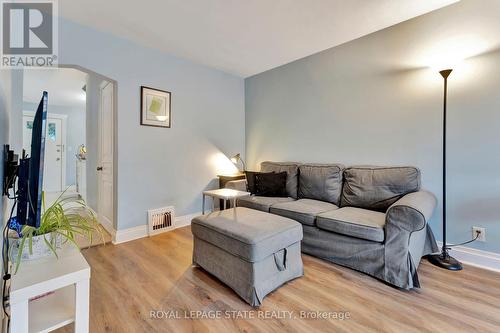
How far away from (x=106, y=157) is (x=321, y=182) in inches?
112

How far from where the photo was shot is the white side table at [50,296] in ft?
2.71

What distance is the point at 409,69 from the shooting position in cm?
242

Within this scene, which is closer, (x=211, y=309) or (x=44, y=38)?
(x=211, y=309)

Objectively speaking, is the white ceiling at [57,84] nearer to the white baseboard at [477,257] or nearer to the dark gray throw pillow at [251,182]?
the dark gray throw pillow at [251,182]

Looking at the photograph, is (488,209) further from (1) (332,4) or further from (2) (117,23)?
(2) (117,23)

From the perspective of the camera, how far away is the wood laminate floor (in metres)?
1.41

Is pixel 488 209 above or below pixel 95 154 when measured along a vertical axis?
below

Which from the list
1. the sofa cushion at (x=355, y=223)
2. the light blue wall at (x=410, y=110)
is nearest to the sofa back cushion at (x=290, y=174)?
the light blue wall at (x=410, y=110)

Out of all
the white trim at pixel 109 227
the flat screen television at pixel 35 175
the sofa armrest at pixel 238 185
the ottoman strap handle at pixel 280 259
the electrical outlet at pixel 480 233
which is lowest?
the white trim at pixel 109 227

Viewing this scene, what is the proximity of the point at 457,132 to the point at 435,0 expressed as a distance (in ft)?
3.93

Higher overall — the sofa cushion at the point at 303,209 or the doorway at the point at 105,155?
the doorway at the point at 105,155

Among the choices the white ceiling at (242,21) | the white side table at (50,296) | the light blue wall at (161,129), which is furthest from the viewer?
the light blue wall at (161,129)

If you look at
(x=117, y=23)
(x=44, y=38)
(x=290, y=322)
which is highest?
(x=117, y=23)

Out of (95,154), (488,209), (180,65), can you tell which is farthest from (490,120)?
(95,154)
